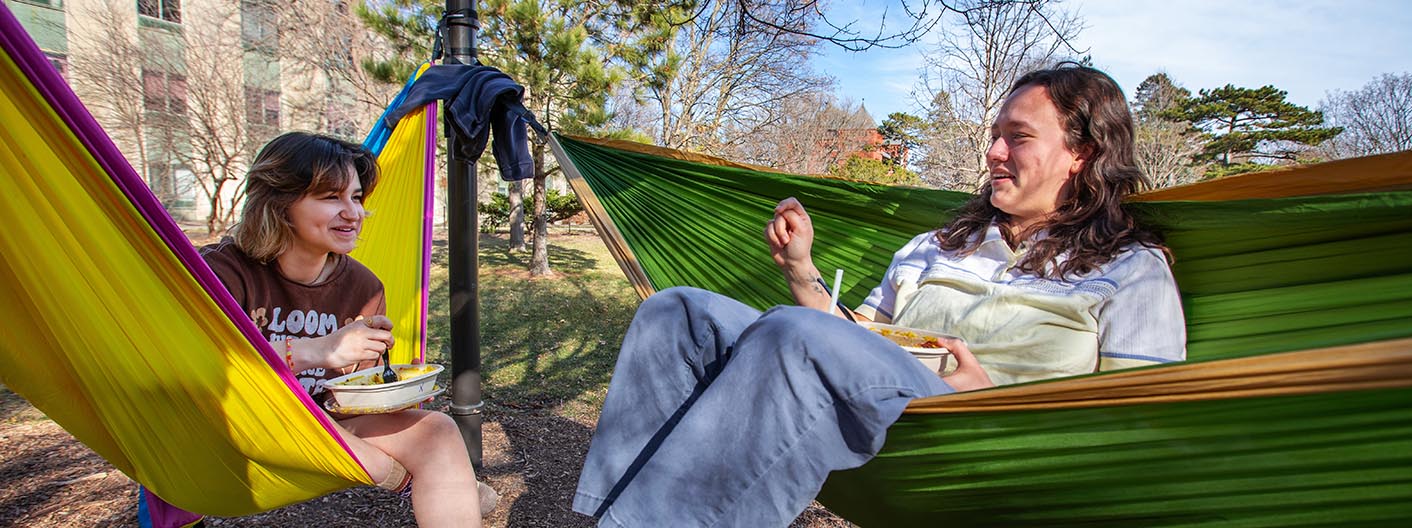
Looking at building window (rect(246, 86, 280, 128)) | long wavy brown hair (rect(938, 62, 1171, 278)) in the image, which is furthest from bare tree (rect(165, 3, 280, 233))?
long wavy brown hair (rect(938, 62, 1171, 278))

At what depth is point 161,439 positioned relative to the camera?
122 centimetres

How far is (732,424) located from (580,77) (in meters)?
5.50

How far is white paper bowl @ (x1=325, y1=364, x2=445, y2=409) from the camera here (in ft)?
4.30

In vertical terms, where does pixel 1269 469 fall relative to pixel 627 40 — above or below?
below

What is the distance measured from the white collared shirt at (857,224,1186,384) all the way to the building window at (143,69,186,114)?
9590mm

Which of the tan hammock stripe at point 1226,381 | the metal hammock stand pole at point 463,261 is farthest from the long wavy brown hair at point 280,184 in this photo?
the tan hammock stripe at point 1226,381

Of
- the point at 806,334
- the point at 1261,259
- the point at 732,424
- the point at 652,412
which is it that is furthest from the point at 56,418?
the point at 1261,259

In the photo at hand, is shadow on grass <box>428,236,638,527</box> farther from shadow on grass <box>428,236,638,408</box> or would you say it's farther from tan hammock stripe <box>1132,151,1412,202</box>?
tan hammock stripe <box>1132,151,1412,202</box>

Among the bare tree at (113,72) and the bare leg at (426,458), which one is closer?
the bare leg at (426,458)

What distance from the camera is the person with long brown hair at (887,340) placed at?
1.01 meters

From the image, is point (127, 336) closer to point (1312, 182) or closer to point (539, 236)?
point (1312, 182)

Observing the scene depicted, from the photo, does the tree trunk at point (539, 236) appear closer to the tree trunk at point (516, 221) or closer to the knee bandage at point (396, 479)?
the tree trunk at point (516, 221)

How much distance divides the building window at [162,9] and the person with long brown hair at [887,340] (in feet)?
35.9

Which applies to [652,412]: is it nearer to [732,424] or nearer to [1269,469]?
[732,424]
